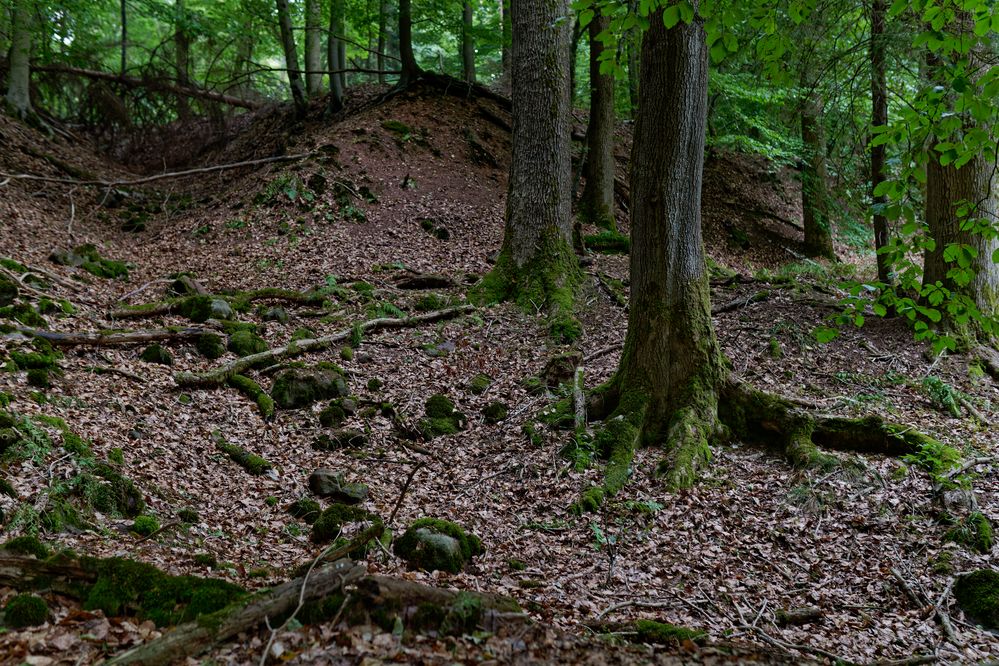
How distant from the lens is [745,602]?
4.21 m

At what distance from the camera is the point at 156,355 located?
6809 millimetres

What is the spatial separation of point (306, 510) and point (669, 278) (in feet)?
12.9

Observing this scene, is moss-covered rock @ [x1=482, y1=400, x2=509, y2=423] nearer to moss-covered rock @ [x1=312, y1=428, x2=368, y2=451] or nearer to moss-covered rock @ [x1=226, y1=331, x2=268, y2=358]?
moss-covered rock @ [x1=312, y1=428, x2=368, y2=451]

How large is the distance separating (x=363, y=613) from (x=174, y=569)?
A: 1293mm

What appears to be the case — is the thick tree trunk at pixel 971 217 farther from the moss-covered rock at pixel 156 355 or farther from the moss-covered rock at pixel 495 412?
the moss-covered rock at pixel 156 355

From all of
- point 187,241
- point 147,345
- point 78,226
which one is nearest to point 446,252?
point 187,241

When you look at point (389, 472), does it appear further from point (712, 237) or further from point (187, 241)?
point (712, 237)

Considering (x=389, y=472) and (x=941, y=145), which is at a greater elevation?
(x=941, y=145)

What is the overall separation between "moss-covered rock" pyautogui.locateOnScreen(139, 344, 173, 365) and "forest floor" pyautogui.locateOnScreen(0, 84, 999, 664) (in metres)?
0.19

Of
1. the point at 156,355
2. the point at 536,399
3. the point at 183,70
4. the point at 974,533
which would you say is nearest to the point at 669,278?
the point at 536,399

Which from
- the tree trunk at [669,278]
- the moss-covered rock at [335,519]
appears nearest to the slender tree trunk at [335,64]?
the tree trunk at [669,278]

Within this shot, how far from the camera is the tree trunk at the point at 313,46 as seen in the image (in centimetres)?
1482

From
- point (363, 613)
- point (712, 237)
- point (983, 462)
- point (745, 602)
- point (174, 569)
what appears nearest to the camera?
point (363, 613)

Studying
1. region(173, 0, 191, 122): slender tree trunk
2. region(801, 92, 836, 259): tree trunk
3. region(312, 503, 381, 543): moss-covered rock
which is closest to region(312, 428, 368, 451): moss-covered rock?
region(312, 503, 381, 543): moss-covered rock
